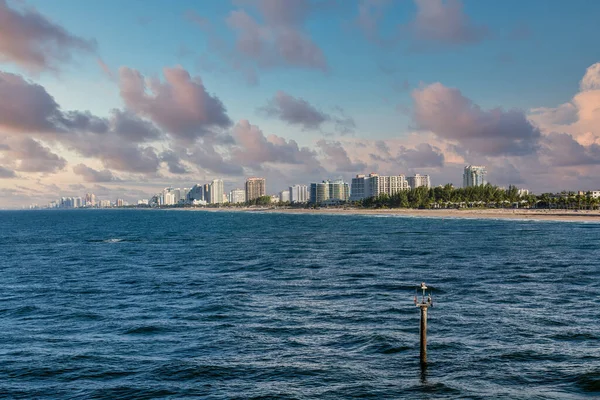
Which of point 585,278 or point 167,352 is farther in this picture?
point 585,278

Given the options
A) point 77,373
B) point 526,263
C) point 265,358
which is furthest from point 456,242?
point 77,373

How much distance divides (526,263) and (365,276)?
27897 mm

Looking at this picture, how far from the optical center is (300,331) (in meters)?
39.7

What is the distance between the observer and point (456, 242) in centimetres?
11825

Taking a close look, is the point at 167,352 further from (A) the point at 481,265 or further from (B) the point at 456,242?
(B) the point at 456,242

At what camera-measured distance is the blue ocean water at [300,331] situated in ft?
96.0

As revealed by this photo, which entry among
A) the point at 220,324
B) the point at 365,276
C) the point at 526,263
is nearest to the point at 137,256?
the point at 365,276

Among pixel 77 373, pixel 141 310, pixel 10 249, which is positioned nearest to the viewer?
pixel 77 373

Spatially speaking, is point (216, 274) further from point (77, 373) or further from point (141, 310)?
point (77, 373)

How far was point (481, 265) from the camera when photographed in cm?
7681

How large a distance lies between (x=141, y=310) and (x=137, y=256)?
5303 cm

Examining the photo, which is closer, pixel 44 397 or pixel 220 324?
pixel 44 397

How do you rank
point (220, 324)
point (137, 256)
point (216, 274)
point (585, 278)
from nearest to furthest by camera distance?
point (220, 324)
point (585, 278)
point (216, 274)
point (137, 256)

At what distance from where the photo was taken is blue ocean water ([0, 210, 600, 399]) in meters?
29.3
